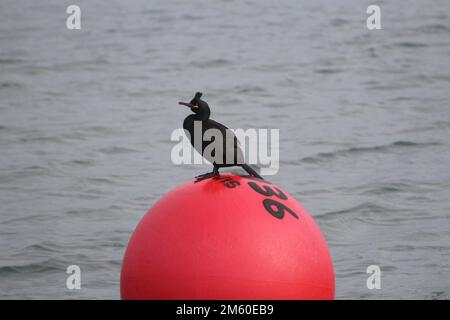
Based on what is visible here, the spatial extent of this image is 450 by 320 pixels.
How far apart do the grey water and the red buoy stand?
2.68 meters

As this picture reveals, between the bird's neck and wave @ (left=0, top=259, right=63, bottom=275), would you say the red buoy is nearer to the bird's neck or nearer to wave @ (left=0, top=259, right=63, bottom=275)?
the bird's neck

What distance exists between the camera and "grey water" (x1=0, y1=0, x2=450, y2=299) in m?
11.2

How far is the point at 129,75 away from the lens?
19703 mm

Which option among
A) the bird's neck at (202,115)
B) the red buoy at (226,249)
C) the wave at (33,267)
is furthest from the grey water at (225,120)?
the bird's neck at (202,115)

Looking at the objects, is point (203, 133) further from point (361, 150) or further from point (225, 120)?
point (225, 120)

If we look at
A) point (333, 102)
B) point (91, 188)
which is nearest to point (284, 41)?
point (333, 102)

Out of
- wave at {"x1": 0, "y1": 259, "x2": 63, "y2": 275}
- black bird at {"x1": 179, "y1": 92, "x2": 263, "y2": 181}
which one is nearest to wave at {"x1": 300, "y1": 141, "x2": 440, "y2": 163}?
wave at {"x1": 0, "y1": 259, "x2": 63, "y2": 275}

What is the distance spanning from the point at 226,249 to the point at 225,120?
941cm

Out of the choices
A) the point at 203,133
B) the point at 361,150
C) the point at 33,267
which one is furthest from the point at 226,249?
the point at 361,150

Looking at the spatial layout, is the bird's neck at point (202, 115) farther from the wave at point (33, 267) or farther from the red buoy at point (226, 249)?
the wave at point (33, 267)

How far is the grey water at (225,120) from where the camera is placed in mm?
11180

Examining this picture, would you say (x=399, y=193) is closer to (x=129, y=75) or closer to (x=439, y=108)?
(x=439, y=108)

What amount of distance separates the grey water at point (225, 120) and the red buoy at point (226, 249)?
106 inches
